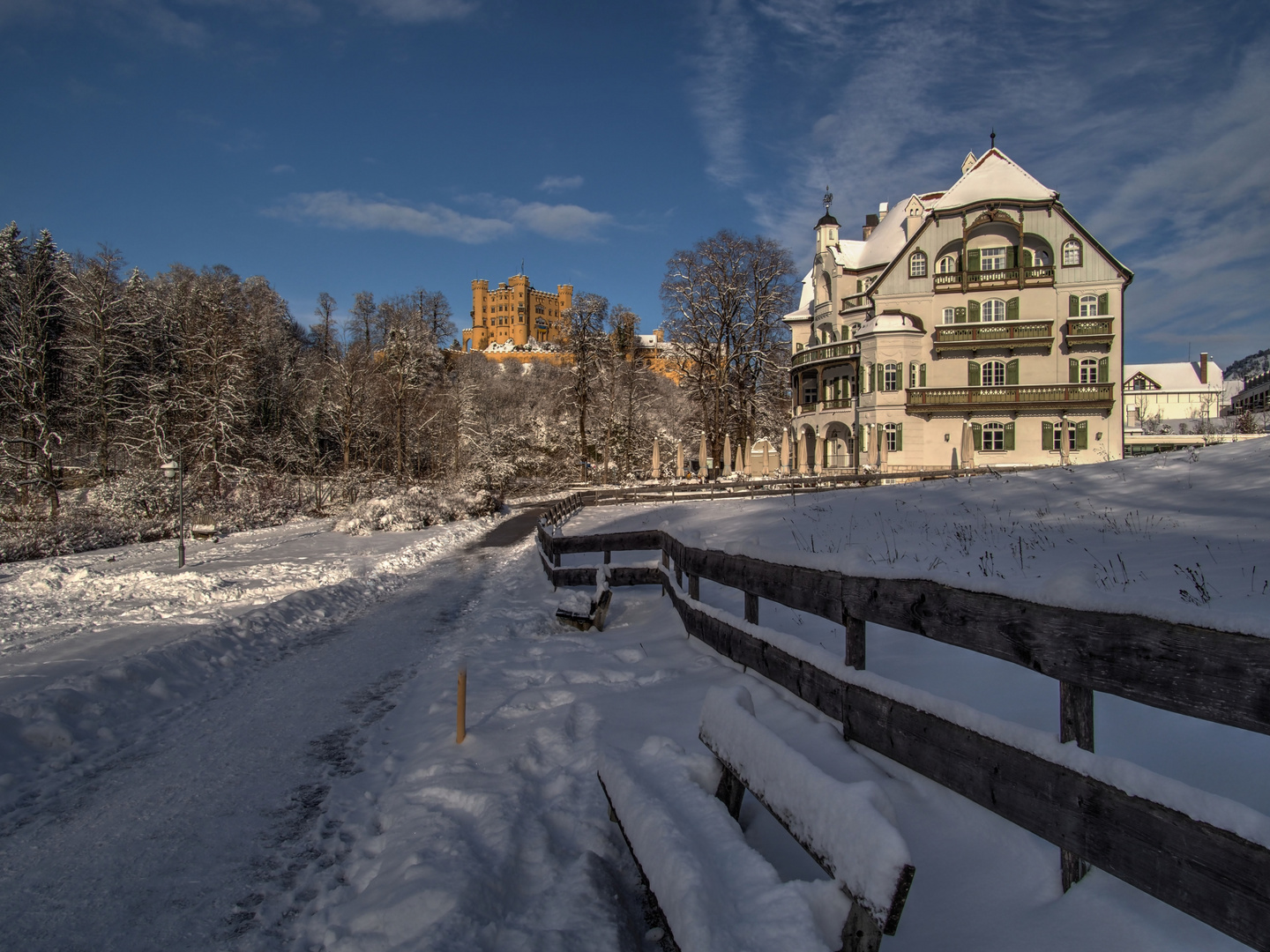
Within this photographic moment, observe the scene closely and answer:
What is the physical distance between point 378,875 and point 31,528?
26.0 meters

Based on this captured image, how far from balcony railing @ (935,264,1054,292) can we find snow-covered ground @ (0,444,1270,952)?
32.4 meters

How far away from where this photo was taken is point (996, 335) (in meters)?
38.7

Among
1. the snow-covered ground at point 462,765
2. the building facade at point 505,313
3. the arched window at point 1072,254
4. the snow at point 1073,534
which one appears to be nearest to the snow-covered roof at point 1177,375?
the arched window at point 1072,254

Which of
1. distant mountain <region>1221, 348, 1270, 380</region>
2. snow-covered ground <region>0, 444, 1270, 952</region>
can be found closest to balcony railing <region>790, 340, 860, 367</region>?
snow-covered ground <region>0, 444, 1270, 952</region>

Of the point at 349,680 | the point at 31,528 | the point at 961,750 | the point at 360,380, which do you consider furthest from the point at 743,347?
the point at 961,750

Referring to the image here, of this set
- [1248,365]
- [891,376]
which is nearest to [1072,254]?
[891,376]

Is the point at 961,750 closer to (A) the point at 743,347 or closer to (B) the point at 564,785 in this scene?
(B) the point at 564,785

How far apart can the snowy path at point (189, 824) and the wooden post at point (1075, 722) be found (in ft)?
12.8

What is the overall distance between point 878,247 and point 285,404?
4387 cm

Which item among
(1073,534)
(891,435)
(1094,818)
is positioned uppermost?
(891,435)

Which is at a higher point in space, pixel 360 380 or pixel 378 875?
pixel 360 380

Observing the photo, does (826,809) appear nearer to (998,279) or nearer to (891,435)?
(891,435)

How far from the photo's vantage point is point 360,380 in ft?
142

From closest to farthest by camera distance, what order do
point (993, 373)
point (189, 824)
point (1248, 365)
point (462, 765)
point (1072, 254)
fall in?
point (189, 824)
point (462, 765)
point (1072, 254)
point (993, 373)
point (1248, 365)
